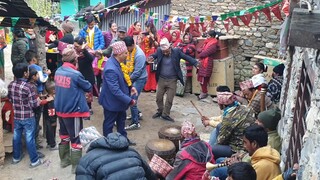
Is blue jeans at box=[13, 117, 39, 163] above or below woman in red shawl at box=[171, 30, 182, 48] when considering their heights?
below

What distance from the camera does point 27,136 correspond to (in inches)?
254

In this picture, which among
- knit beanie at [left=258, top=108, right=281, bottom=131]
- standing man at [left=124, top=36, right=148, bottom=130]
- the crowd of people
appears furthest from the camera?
standing man at [left=124, top=36, right=148, bottom=130]

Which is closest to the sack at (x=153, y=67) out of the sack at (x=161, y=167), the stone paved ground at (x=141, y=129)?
the stone paved ground at (x=141, y=129)


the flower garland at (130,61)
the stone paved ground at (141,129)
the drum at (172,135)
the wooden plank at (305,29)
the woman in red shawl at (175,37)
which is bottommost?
the stone paved ground at (141,129)

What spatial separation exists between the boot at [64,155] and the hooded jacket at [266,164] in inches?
132

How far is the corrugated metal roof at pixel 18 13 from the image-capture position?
23.3 ft

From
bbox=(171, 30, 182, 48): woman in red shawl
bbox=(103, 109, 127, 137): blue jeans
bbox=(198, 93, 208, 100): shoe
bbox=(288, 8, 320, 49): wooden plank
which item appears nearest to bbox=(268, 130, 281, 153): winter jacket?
bbox=(103, 109, 127, 137): blue jeans

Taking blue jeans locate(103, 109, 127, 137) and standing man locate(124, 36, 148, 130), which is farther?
standing man locate(124, 36, 148, 130)

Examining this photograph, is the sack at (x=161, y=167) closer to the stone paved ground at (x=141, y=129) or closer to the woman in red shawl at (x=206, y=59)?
the stone paved ground at (x=141, y=129)

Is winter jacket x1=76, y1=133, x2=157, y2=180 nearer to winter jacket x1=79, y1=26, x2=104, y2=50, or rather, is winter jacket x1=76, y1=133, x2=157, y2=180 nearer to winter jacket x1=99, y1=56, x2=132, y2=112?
winter jacket x1=99, y1=56, x2=132, y2=112

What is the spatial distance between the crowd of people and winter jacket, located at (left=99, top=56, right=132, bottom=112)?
16 millimetres

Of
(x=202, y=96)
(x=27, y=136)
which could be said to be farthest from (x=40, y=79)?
(x=202, y=96)

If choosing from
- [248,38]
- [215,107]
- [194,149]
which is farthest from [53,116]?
[248,38]

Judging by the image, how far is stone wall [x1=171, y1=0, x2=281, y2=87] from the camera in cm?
1082
